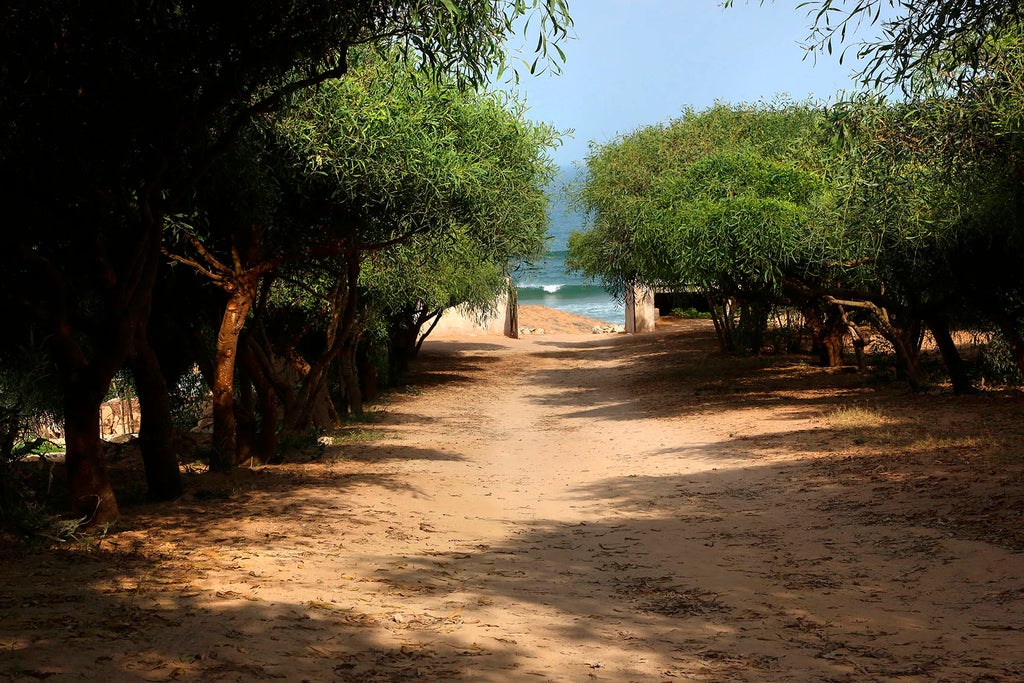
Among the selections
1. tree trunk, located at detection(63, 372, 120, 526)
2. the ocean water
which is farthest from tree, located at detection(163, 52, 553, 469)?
the ocean water

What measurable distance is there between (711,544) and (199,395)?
502 inches

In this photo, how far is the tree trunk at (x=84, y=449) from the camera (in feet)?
24.6

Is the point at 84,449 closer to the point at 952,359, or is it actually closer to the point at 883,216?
the point at 883,216

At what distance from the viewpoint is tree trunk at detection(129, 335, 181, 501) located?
28.0 feet

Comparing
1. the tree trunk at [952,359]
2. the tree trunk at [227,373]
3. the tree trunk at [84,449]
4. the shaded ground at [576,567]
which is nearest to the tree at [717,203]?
the tree trunk at [952,359]

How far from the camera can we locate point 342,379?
19438 millimetres

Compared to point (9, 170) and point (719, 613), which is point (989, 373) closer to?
point (719, 613)

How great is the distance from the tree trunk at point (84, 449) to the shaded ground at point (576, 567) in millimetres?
496

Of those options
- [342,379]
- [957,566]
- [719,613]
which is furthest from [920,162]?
[342,379]

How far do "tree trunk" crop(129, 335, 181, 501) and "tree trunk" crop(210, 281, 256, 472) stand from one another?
189cm

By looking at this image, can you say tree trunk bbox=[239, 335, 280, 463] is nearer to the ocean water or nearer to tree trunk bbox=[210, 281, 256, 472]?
tree trunk bbox=[210, 281, 256, 472]

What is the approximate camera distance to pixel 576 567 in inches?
290

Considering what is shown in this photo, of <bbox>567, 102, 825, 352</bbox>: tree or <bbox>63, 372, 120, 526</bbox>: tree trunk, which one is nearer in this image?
<bbox>63, 372, 120, 526</bbox>: tree trunk

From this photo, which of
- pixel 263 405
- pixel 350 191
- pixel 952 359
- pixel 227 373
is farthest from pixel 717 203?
pixel 227 373
